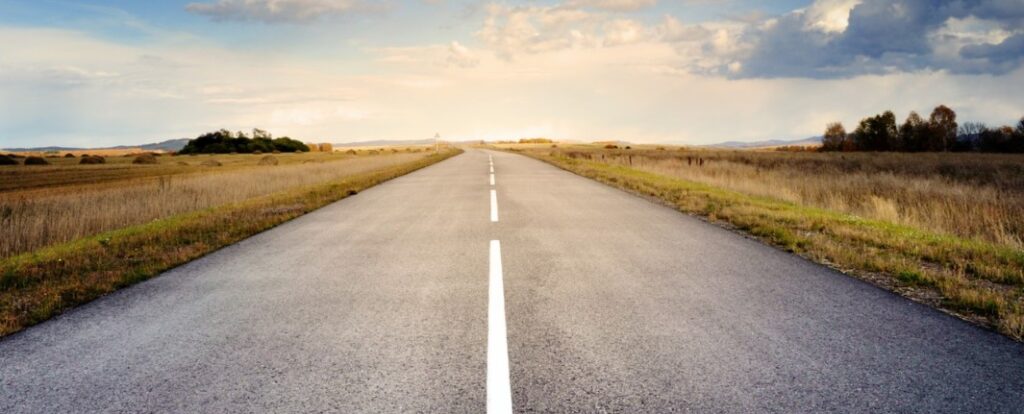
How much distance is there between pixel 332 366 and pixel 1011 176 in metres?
Result: 28.3

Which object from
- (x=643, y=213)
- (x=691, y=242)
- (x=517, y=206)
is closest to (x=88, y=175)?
(x=517, y=206)

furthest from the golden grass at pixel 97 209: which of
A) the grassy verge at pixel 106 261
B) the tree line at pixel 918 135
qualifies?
the tree line at pixel 918 135

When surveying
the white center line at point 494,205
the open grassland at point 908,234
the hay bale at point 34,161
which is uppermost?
the hay bale at point 34,161

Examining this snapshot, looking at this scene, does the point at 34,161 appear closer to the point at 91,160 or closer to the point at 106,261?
the point at 91,160

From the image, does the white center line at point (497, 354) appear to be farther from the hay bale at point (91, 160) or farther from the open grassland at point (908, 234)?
the hay bale at point (91, 160)

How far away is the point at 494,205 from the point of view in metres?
12.6

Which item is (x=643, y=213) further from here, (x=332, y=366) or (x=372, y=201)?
(x=332, y=366)

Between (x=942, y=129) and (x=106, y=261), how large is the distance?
101m

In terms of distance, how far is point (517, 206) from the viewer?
40.7 feet

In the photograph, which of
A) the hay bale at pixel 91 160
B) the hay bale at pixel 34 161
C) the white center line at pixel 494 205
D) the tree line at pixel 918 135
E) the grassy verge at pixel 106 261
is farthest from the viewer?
the tree line at pixel 918 135

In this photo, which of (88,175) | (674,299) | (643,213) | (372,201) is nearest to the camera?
(674,299)

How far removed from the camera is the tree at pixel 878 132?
8219cm

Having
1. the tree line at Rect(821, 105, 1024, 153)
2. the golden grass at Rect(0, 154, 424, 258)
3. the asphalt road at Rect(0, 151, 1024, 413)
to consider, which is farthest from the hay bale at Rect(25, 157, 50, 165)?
the tree line at Rect(821, 105, 1024, 153)

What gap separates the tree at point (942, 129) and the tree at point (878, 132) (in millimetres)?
4799
